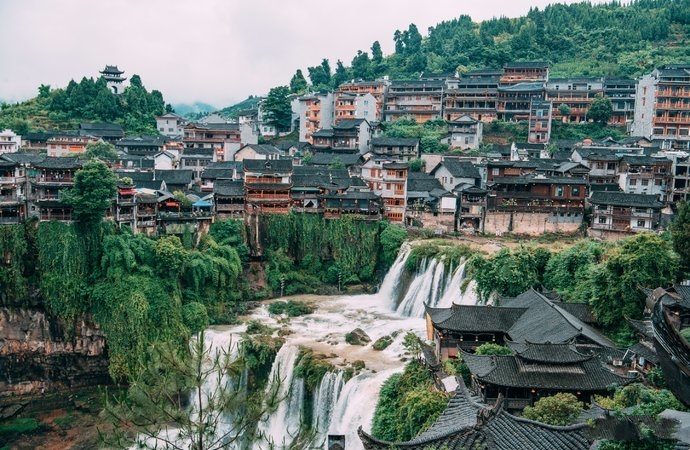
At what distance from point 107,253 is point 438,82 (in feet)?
170

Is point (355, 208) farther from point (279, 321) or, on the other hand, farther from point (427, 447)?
point (427, 447)

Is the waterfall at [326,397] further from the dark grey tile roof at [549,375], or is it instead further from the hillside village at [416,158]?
the hillside village at [416,158]

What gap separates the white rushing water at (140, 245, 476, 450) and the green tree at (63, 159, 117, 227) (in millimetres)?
11125

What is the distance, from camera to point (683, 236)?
34500mm

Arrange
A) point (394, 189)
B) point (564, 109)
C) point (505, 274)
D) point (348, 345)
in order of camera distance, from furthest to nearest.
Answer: point (564, 109) → point (394, 189) → point (348, 345) → point (505, 274)

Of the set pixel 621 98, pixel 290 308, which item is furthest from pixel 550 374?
pixel 621 98

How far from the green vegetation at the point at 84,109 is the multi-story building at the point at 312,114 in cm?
1919

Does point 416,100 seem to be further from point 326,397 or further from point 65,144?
point 326,397

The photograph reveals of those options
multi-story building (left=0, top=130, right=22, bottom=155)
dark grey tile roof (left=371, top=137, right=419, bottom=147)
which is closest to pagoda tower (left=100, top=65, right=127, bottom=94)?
multi-story building (left=0, top=130, right=22, bottom=155)

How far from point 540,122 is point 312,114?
89.7 ft

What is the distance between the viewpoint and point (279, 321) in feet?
141

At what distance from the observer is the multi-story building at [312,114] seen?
258 ft

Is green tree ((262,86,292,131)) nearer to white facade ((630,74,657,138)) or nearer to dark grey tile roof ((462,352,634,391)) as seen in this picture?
white facade ((630,74,657,138))

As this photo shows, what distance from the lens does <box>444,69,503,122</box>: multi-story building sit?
77.6 m
